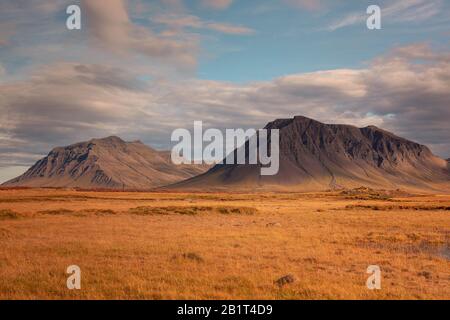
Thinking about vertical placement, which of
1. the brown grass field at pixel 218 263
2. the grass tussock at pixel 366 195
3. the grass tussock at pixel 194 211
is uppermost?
the brown grass field at pixel 218 263

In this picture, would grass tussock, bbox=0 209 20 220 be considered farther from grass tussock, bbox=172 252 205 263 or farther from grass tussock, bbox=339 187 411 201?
grass tussock, bbox=339 187 411 201

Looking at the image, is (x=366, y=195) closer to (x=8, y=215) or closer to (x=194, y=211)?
(x=194, y=211)

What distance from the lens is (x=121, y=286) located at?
49.1ft

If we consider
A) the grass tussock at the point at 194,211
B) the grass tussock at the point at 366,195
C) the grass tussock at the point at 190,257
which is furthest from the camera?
the grass tussock at the point at 366,195

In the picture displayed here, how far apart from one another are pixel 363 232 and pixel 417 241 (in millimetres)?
5843

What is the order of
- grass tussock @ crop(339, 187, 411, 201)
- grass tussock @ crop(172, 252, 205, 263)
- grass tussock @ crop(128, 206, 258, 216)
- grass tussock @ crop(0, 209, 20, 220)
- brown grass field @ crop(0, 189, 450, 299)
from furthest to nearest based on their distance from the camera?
grass tussock @ crop(339, 187, 411, 201)
grass tussock @ crop(128, 206, 258, 216)
grass tussock @ crop(0, 209, 20, 220)
grass tussock @ crop(172, 252, 205, 263)
brown grass field @ crop(0, 189, 450, 299)

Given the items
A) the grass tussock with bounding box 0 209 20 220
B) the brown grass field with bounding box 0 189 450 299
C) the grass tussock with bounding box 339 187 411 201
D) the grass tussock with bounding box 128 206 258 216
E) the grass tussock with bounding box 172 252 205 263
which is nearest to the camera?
the brown grass field with bounding box 0 189 450 299

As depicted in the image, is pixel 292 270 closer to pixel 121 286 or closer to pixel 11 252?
pixel 121 286

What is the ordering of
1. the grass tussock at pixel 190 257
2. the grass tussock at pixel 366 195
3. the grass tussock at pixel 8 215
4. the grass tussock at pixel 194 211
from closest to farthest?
the grass tussock at pixel 190 257
the grass tussock at pixel 8 215
the grass tussock at pixel 194 211
the grass tussock at pixel 366 195

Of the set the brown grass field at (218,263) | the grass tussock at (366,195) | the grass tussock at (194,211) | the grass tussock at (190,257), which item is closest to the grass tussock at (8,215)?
the brown grass field at (218,263)

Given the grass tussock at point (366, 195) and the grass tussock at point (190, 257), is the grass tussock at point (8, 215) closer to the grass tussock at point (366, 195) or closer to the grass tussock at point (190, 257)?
the grass tussock at point (190, 257)

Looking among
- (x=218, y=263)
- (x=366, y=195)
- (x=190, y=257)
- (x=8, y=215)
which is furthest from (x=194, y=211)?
(x=366, y=195)

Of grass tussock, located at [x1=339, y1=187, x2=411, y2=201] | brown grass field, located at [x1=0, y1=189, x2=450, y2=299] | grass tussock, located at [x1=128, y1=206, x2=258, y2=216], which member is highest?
brown grass field, located at [x1=0, y1=189, x2=450, y2=299]

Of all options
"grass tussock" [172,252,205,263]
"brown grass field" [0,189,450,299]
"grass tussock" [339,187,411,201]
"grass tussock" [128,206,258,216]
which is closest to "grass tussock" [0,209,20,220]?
"brown grass field" [0,189,450,299]
